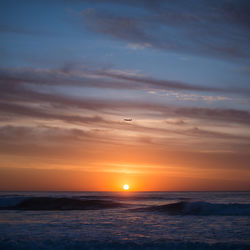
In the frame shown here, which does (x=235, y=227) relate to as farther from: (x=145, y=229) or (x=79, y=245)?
(x=79, y=245)

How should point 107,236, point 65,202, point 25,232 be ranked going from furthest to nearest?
1. point 65,202
2. point 25,232
3. point 107,236

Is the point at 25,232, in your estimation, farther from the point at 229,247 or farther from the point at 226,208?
the point at 226,208

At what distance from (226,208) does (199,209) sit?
7.97 ft

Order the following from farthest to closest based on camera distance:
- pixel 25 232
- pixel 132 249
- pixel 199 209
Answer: pixel 199 209 → pixel 25 232 → pixel 132 249

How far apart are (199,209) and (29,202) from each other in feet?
64.5

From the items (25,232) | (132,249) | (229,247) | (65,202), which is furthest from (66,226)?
(65,202)

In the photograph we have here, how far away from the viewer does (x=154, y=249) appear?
11.3 m

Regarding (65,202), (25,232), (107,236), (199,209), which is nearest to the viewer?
(107,236)

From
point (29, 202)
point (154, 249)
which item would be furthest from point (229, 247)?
point (29, 202)

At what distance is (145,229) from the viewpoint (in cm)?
1501

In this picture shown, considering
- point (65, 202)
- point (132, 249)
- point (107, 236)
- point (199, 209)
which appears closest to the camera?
point (132, 249)

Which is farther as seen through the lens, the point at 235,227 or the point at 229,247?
the point at 235,227

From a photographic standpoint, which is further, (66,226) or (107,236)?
(66,226)

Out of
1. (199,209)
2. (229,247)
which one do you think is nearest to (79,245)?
(229,247)
